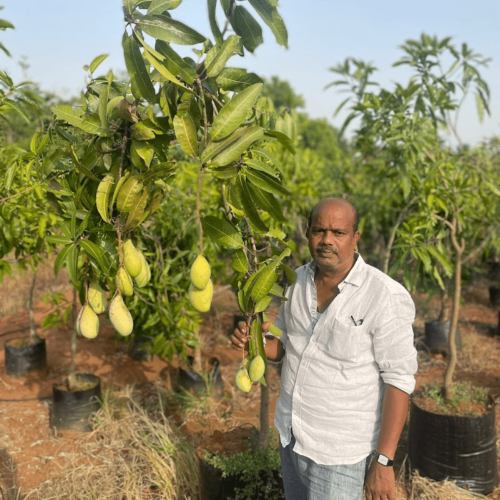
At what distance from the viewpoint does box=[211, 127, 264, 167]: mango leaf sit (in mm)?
1112

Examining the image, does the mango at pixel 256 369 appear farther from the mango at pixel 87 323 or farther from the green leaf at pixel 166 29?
the green leaf at pixel 166 29

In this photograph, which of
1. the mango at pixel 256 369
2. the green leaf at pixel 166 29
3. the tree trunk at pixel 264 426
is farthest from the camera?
the tree trunk at pixel 264 426

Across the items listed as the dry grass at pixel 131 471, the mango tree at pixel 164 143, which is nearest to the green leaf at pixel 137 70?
the mango tree at pixel 164 143

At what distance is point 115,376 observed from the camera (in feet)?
14.4

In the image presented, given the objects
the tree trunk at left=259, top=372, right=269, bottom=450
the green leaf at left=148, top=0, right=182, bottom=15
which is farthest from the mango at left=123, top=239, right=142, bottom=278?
the tree trunk at left=259, top=372, right=269, bottom=450

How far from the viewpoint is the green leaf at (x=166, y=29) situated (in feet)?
3.48

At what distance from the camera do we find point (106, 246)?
139 cm

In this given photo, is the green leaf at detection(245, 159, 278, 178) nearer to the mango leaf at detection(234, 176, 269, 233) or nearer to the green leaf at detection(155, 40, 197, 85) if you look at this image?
the mango leaf at detection(234, 176, 269, 233)

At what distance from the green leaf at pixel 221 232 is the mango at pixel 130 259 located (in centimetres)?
Result: 19

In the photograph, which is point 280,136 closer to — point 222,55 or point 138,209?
point 222,55

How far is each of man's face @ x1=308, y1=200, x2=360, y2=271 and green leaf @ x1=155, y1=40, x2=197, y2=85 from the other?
659 millimetres

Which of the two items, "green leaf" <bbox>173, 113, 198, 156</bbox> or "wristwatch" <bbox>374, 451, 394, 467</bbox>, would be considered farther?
"wristwatch" <bbox>374, 451, 394, 467</bbox>

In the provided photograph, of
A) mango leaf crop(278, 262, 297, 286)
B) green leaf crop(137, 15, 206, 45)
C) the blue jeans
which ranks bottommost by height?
the blue jeans

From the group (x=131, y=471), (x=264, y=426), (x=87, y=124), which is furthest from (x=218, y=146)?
(x=131, y=471)
